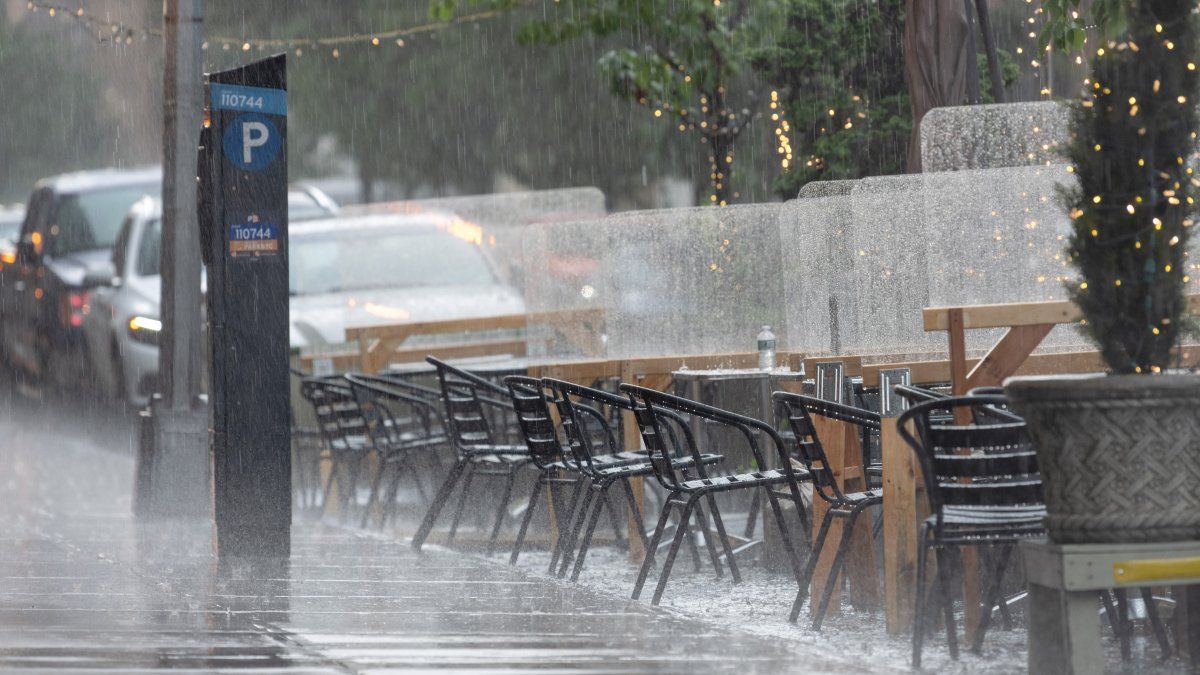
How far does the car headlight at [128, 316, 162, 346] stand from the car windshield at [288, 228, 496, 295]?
1.18 metres

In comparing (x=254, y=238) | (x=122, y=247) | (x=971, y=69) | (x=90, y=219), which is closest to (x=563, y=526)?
(x=254, y=238)

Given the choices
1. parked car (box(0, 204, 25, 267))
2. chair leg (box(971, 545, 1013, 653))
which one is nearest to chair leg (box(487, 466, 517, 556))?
chair leg (box(971, 545, 1013, 653))

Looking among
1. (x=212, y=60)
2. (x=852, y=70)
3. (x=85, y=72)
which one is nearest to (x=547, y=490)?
(x=852, y=70)

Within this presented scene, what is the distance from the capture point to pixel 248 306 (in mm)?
9375

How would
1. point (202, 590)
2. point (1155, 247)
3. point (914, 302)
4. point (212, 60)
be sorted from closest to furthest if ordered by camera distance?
1. point (1155, 247)
2. point (202, 590)
3. point (914, 302)
4. point (212, 60)

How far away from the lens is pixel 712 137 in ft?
52.2

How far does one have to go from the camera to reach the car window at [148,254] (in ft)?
53.8

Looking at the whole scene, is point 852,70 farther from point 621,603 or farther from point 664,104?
point 621,603

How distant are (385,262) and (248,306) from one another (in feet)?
23.6

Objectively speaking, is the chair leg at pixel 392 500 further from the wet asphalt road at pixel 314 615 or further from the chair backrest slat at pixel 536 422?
the chair backrest slat at pixel 536 422

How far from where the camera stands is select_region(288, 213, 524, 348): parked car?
16.0 m

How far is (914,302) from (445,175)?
20.5 meters

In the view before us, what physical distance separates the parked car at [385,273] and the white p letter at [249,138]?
648 centimetres

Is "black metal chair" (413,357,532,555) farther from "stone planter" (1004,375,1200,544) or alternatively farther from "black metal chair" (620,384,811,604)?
"stone planter" (1004,375,1200,544)
